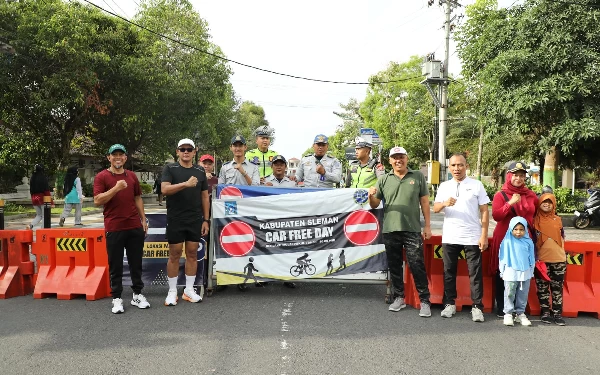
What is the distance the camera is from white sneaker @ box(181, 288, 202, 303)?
6.01 m

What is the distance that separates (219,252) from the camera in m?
6.42

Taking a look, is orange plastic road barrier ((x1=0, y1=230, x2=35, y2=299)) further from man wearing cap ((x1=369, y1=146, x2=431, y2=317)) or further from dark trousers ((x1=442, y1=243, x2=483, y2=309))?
dark trousers ((x1=442, y1=243, x2=483, y2=309))

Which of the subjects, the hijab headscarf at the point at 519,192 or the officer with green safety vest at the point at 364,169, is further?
the officer with green safety vest at the point at 364,169

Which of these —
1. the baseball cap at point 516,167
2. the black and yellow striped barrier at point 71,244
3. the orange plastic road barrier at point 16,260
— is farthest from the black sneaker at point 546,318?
the orange plastic road barrier at point 16,260

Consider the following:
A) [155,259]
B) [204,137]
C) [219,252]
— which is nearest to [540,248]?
[219,252]

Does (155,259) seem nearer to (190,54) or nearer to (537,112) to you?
(537,112)

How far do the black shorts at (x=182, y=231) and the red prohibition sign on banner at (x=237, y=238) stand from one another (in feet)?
1.84

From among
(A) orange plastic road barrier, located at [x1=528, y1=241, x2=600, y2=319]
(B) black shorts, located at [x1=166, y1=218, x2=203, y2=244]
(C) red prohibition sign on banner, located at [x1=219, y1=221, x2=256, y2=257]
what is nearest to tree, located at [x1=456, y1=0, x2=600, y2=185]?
(A) orange plastic road barrier, located at [x1=528, y1=241, x2=600, y2=319]

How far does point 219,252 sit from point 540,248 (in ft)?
12.7

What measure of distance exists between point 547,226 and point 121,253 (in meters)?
4.86

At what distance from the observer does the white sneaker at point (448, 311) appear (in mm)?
5429

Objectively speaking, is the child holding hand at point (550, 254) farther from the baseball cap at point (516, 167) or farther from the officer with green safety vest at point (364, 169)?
the officer with green safety vest at point (364, 169)

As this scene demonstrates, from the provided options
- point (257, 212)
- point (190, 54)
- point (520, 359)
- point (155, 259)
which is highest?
point (190, 54)

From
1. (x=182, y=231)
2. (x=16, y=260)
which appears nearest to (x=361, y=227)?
(x=182, y=231)
